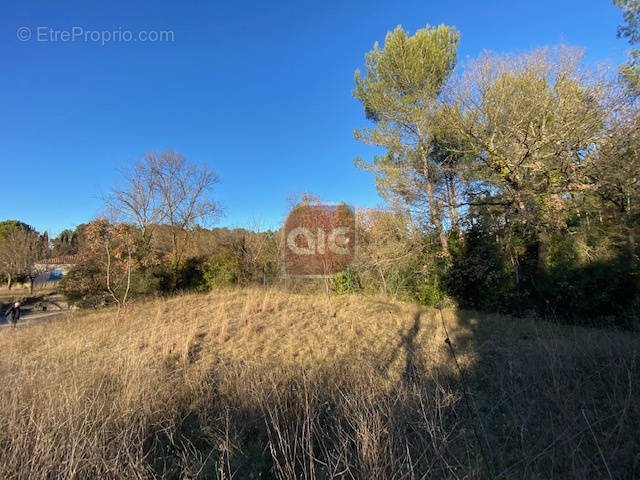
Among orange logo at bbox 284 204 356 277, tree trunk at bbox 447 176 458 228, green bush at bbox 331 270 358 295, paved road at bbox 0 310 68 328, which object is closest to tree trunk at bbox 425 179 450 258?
tree trunk at bbox 447 176 458 228

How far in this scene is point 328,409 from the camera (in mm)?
2701

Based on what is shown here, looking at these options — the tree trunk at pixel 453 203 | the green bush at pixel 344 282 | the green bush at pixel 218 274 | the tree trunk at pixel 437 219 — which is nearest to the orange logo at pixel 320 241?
the green bush at pixel 344 282

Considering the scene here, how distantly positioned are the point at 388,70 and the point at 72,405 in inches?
455

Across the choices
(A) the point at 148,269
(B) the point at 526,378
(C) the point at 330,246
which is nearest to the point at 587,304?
(B) the point at 526,378

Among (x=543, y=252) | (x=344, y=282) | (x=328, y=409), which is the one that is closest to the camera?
A: (x=328, y=409)

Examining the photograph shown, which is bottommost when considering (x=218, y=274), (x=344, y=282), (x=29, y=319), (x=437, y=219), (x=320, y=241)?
(x=29, y=319)

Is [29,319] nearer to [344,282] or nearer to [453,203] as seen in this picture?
[344,282]

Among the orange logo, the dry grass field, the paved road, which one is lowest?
the paved road

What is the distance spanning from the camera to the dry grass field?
6.18 feet

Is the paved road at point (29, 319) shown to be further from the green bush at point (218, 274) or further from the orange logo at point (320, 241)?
the orange logo at point (320, 241)

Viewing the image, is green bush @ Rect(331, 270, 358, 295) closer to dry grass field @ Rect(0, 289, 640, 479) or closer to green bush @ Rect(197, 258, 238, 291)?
green bush @ Rect(197, 258, 238, 291)

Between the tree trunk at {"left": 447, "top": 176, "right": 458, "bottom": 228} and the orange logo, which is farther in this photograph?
the orange logo

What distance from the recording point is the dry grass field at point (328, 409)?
1884 millimetres

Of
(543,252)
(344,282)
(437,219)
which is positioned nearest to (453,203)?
(437,219)
